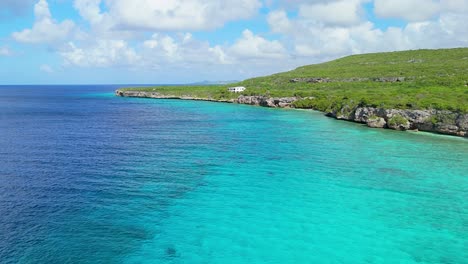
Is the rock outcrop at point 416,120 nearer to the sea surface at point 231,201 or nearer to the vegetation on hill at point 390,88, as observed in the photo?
the vegetation on hill at point 390,88

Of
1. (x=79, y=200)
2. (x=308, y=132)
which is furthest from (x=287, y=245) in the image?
(x=308, y=132)

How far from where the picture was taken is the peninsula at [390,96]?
73.6 m

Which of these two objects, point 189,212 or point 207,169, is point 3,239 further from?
point 207,169

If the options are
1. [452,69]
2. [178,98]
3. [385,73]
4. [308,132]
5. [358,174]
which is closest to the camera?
[358,174]

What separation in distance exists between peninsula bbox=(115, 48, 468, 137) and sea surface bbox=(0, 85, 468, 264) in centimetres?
1552

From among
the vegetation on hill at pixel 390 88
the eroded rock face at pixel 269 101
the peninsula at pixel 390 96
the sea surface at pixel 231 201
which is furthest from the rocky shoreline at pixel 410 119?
the eroded rock face at pixel 269 101

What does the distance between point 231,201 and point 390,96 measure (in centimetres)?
7242

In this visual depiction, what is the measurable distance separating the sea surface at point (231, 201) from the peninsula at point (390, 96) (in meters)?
15.5

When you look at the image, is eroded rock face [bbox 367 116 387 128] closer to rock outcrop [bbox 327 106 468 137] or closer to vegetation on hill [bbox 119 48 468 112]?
rock outcrop [bbox 327 106 468 137]

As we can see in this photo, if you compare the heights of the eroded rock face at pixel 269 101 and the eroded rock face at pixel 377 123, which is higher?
the eroded rock face at pixel 269 101

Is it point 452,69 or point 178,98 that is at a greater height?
point 452,69

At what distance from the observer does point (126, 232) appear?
25750 mm

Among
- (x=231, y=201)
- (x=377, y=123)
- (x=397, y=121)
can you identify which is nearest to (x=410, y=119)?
(x=397, y=121)

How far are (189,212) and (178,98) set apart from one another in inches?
6196
